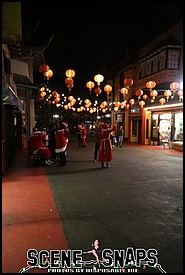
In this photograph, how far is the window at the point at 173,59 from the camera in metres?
18.9

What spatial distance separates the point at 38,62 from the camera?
882 inches

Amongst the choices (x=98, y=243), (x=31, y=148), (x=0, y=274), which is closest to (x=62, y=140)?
(x=31, y=148)

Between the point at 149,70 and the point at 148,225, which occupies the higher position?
the point at 149,70

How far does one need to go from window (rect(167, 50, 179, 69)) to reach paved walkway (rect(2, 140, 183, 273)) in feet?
48.5

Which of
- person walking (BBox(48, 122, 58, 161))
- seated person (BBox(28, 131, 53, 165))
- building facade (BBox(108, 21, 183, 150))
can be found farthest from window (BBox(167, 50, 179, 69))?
seated person (BBox(28, 131, 53, 165))

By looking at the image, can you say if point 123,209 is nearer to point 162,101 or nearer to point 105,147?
point 105,147

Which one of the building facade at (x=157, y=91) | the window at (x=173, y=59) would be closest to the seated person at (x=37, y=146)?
the building facade at (x=157, y=91)

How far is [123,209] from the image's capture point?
567cm

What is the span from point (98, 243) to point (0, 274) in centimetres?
155

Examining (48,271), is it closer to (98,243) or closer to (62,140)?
(98,243)

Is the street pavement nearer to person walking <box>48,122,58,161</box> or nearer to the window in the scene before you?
person walking <box>48,122,58,161</box>

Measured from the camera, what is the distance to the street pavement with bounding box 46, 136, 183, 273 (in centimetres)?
404

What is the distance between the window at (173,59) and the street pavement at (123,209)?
11643 millimetres

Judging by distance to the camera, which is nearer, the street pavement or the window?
the street pavement
